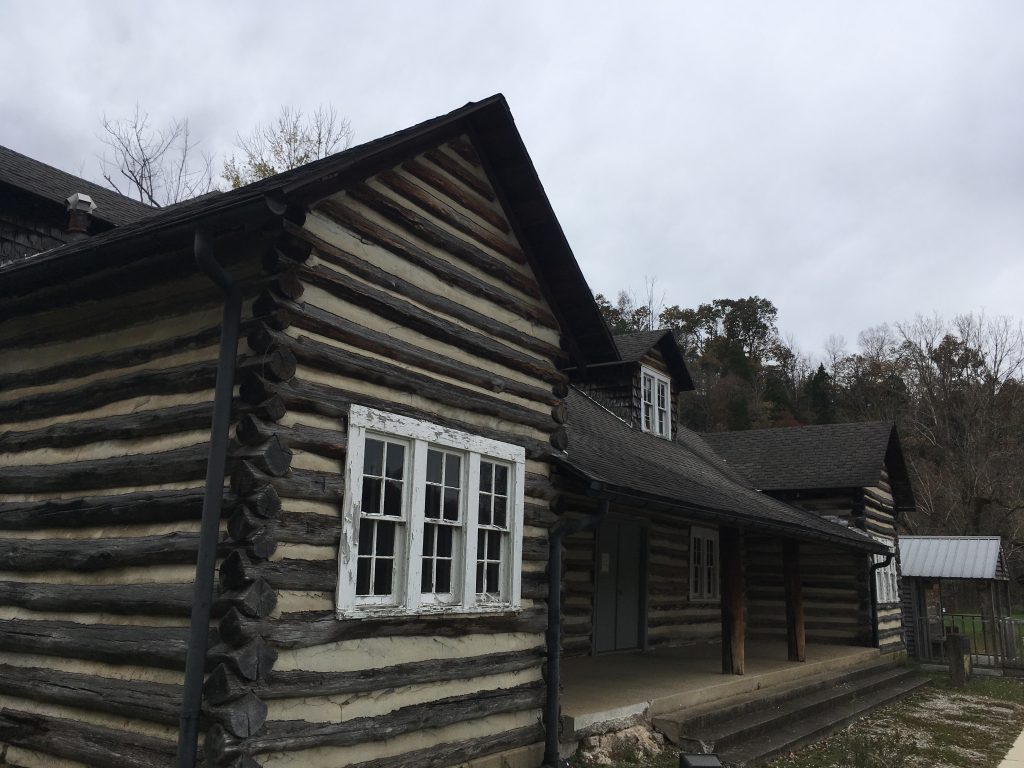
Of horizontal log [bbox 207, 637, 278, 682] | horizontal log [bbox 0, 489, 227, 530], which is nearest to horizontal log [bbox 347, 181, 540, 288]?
horizontal log [bbox 0, 489, 227, 530]

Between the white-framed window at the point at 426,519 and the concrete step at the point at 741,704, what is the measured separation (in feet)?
9.39

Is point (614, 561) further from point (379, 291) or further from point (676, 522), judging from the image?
point (379, 291)

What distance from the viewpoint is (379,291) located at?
22.3ft

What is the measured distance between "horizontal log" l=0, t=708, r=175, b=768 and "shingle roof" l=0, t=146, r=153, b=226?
9636mm

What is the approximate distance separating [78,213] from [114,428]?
835 centimetres

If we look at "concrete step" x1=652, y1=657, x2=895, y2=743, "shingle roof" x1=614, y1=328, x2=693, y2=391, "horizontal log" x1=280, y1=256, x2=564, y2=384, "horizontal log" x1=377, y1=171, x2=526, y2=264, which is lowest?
"concrete step" x1=652, y1=657, x2=895, y2=743

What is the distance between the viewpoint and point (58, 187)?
14383 millimetres

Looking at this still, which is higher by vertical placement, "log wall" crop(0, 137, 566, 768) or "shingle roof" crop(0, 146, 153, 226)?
"shingle roof" crop(0, 146, 153, 226)

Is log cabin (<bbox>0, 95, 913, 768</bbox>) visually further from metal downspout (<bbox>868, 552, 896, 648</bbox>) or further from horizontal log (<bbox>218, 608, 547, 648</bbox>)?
metal downspout (<bbox>868, 552, 896, 648</bbox>)

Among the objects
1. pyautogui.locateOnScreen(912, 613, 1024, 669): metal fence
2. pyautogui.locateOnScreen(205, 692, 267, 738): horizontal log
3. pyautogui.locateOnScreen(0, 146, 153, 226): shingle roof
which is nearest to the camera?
pyautogui.locateOnScreen(205, 692, 267, 738): horizontal log

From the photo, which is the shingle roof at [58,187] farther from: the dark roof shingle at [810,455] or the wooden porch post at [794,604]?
the dark roof shingle at [810,455]

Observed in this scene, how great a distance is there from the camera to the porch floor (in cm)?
900

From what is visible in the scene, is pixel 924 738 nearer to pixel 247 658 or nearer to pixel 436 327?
pixel 436 327

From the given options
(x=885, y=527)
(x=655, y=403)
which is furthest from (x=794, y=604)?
(x=885, y=527)
